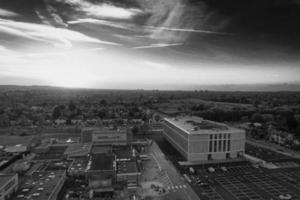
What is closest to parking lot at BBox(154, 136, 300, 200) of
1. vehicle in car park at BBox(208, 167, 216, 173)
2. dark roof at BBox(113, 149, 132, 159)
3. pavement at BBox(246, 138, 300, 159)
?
vehicle in car park at BBox(208, 167, 216, 173)

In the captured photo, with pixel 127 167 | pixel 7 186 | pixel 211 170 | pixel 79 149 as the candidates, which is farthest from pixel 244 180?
pixel 7 186

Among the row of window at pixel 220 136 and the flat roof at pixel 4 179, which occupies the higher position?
the row of window at pixel 220 136

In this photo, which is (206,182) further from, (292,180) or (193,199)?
(292,180)

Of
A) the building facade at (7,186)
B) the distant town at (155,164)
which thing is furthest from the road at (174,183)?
the building facade at (7,186)

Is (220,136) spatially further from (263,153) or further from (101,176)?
(101,176)

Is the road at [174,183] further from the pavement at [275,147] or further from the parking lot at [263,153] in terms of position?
the pavement at [275,147]

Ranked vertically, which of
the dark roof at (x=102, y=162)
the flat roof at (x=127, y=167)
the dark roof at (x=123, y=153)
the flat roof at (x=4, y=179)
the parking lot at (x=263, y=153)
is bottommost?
the parking lot at (x=263, y=153)
